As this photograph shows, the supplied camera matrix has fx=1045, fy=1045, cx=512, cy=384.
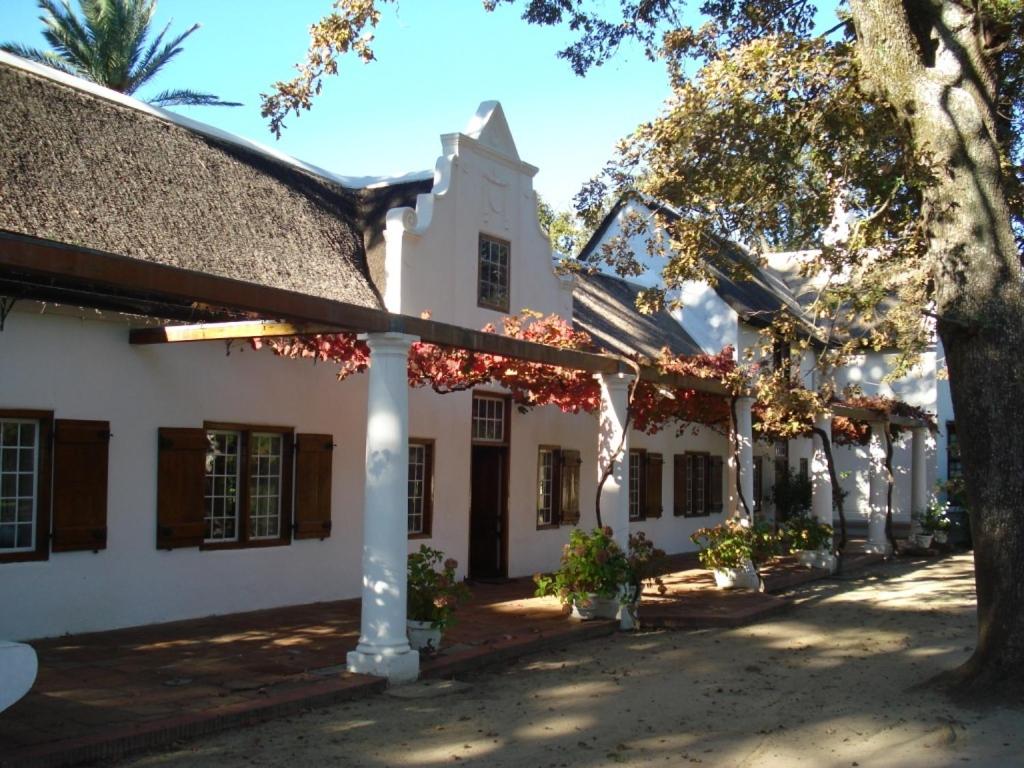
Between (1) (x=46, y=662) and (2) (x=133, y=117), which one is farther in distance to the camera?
(2) (x=133, y=117)

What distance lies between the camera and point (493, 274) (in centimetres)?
1423

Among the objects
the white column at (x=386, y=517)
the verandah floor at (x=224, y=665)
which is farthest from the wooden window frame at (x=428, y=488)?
the white column at (x=386, y=517)

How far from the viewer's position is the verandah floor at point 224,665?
6319mm

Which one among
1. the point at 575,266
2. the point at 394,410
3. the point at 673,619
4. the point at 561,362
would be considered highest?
the point at 575,266

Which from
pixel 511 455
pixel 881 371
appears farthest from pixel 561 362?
pixel 881 371

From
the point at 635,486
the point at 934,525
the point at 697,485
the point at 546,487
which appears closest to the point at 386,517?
the point at 546,487

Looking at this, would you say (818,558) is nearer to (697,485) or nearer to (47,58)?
(697,485)

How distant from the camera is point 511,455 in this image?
14.6 meters

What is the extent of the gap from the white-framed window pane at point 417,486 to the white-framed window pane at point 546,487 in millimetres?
2635

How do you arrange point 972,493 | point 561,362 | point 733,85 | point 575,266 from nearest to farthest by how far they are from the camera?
1. point 972,493
2. point 733,85
3. point 561,362
4. point 575,266

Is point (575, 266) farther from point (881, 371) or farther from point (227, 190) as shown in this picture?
point (881, 371)

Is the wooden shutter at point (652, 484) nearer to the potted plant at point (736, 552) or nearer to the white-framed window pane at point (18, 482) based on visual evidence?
Answer: the potted plant at point (736, 552)

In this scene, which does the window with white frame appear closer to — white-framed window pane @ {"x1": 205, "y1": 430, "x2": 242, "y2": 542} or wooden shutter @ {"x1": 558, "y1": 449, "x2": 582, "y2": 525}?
wooden shutter @ {"x1": 558, "y1": 449, "x2": 582, "y2": 525}

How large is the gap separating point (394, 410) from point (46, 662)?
11.0 feet
